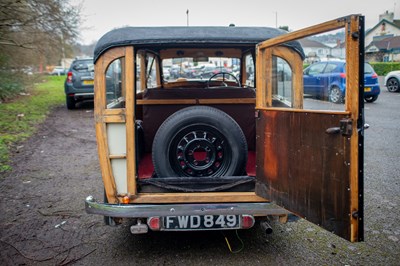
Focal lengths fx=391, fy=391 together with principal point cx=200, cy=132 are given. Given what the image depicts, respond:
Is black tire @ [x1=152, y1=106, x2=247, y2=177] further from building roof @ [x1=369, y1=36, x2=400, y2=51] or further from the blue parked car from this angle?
building roof @ [x1=369, y1=36, x2=400, y2=51]

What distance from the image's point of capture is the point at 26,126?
10578mm

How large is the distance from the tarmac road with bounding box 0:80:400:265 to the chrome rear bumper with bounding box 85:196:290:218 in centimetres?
49

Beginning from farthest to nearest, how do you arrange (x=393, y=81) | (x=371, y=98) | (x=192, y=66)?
1. (x=393, y=81)
2. (x=371, y=98)
3. (x=192, y=66)

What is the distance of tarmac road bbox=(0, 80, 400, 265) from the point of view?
3.45 m

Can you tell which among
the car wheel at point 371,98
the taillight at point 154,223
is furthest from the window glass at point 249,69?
the car wheel at point 371,98

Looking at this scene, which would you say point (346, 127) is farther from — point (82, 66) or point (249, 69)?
point (82, 66)

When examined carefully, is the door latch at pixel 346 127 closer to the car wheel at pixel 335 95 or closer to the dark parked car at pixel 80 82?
the car wheel at pixel 335 95

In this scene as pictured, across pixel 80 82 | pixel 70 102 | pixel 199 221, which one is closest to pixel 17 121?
pixel 80 82

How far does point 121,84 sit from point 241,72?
9.02 ft

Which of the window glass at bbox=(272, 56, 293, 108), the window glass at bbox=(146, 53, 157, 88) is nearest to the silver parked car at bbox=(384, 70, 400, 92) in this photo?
the window glass at bbox=(146, 53, 157, 88)

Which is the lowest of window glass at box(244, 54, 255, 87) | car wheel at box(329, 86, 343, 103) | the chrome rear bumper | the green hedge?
the chrome rear bumper

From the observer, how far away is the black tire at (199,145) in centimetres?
347

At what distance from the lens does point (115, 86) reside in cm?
376

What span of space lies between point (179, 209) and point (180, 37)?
4.76ft
